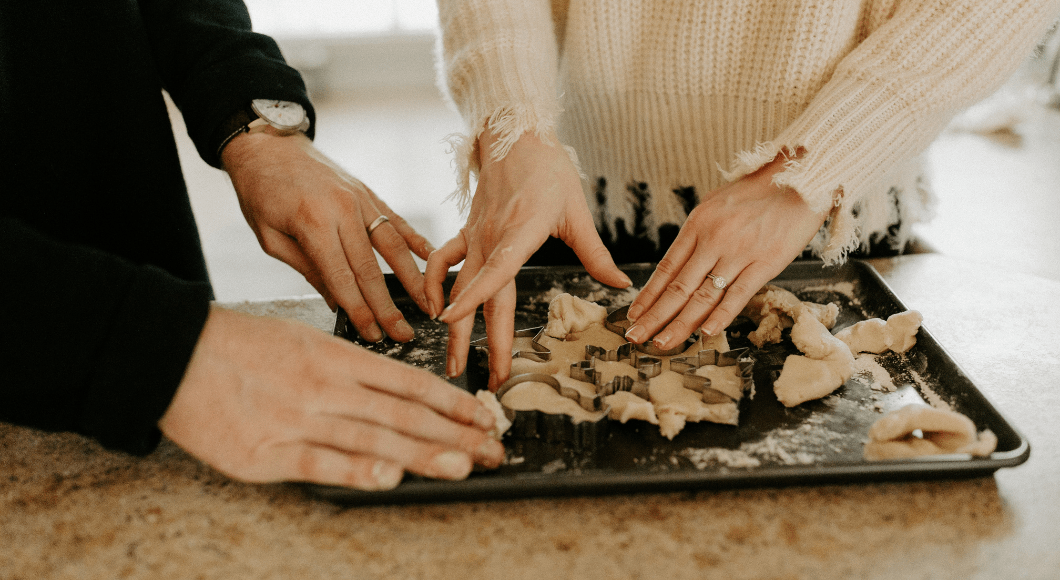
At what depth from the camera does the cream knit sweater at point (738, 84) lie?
1.03 meters

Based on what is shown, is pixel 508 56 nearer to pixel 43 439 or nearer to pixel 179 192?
pixel 179 192

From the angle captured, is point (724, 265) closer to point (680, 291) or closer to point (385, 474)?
point (680, 291)

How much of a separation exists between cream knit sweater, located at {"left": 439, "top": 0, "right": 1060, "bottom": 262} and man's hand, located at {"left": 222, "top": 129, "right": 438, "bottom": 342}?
19cm

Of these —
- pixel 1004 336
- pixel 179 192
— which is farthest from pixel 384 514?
pixel 1004 336

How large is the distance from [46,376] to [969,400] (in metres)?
1.07

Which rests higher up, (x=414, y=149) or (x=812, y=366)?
(x=414, y=149)

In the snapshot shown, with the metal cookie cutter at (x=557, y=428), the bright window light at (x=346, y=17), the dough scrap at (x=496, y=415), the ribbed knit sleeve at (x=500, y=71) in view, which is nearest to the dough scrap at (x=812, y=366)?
the metal cookie cutter at (x=557, y=428)

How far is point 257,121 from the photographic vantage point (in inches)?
46.3

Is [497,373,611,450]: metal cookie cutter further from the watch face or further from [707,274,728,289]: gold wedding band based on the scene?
the watch face

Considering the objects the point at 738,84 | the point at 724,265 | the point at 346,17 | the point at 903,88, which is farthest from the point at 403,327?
the point at 346,17

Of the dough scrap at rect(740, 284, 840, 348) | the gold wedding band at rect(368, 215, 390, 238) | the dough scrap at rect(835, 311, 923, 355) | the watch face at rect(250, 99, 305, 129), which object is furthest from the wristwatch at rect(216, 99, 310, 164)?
the dough scrap at rect(835, 311, 923, 355)

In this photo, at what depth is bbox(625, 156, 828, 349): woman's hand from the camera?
103 cm

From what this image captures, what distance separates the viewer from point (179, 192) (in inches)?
53.2

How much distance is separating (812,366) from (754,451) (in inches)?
7.2
